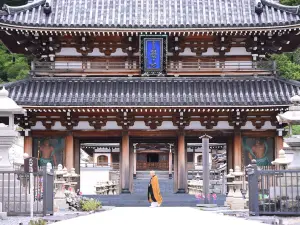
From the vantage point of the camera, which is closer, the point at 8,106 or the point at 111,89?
the point at 8,106

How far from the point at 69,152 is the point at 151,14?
873cm

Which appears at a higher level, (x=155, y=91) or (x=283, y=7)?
(x=283, y=7)

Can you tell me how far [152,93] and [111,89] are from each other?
2178mm

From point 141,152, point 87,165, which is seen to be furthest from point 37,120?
point 141,152

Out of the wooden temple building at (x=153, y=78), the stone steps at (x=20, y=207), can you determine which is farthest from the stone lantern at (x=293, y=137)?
the stone steps at (x=20, y=207)

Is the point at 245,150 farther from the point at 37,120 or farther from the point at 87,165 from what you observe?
the point at 87,165

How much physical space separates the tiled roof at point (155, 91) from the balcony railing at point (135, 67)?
383 mm

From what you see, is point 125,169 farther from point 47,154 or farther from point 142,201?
point 47,154

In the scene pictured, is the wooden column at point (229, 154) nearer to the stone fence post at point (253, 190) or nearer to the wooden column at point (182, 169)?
the wooden column at point (182, 169)

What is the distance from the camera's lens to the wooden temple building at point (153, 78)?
1323 inches

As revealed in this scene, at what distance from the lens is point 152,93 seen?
111 feet

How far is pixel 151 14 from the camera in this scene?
3594cm

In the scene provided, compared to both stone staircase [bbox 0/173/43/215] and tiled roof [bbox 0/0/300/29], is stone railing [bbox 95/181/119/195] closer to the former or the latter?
tiled roof [bbox 0/0/300/29]

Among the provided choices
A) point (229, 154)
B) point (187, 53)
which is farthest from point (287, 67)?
point (229, 154)
